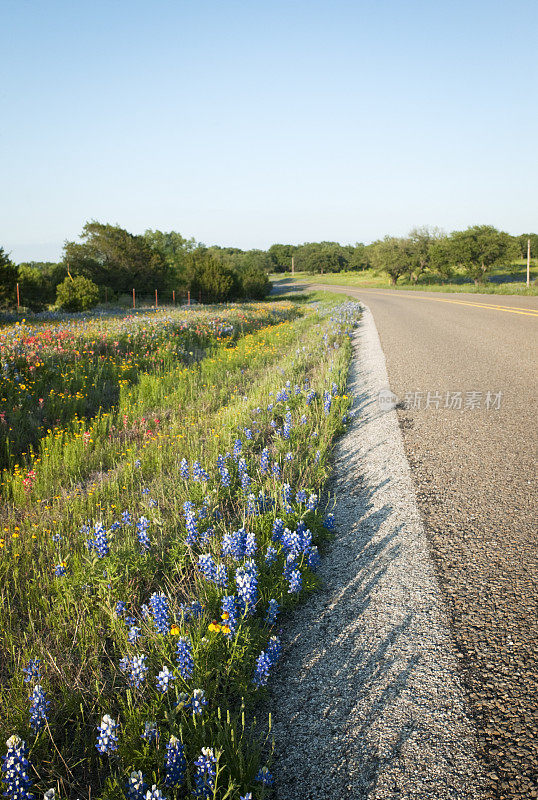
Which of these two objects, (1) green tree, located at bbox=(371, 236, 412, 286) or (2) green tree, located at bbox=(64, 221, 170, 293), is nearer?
(2) green tree, located at bbox=(64, 221, 170, 293)

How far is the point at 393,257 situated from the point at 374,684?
67.4 meters

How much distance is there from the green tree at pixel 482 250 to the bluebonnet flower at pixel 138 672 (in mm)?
55223

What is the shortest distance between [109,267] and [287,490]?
38724mm

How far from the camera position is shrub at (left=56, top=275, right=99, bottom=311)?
24531mm

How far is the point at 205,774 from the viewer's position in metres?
1.59

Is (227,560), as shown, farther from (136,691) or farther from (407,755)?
(407,755)

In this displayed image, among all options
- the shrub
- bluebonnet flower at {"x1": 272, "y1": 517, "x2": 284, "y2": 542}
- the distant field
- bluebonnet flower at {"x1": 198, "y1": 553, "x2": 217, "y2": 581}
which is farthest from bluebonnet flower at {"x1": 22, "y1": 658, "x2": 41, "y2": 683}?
the distant field

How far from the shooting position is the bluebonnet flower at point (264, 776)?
63.5 inches

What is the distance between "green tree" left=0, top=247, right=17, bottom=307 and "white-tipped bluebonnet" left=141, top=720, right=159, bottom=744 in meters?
23.3

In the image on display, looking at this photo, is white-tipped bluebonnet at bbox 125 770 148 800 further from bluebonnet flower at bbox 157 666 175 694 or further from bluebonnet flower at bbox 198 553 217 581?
bluebonnet flower at bbox 198 553 217 581

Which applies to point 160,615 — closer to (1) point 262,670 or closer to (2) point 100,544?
(1) point 262,670

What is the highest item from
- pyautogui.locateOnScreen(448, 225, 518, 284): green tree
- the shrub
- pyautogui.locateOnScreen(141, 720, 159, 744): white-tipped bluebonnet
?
pyautogui.locateOnScreen(448, 225, 518, 284): green tree

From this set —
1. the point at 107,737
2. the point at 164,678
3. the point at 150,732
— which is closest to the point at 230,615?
the point at 164,678

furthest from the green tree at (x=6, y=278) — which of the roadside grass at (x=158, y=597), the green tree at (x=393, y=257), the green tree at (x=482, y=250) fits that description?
the green tree at (x=393, y=257)
